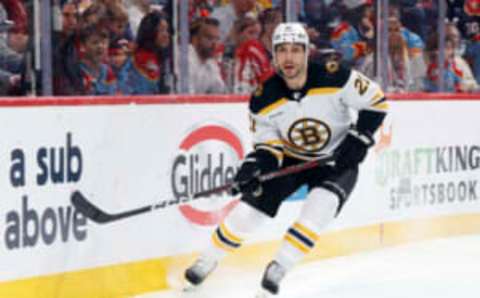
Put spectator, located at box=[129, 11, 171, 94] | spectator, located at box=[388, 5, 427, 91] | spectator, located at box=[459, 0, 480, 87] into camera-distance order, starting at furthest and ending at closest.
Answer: spectator, located at box=[459, 0, 480, 87]
spectator, located at box=[388, 5, 427, 91]
spectator, located at box=[129, 11, 171, 94]

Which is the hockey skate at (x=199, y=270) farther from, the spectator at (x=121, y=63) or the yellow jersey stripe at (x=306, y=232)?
the spectator at (x=121, y=63)

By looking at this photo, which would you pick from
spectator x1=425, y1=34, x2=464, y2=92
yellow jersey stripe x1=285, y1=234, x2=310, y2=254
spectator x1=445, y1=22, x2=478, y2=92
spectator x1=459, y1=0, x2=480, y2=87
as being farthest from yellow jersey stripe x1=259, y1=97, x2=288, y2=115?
spectator x1=459, y1=0, x2=480, y2=87

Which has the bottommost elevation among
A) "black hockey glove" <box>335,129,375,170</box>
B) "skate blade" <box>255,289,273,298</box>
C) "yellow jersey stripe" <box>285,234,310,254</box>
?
"skate blade" <box>255,289,273,298</box>

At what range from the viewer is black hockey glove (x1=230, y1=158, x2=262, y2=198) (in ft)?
17.4

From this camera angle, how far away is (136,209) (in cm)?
550

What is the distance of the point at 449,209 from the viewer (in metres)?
7.86

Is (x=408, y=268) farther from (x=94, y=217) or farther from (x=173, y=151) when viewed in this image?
(x=94, y=217)

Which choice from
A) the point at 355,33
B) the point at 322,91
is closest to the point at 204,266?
the point at 322,91

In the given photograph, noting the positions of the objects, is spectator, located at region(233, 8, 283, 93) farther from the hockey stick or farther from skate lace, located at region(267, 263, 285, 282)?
skate lace, located at region(267, 263, 285, 282)

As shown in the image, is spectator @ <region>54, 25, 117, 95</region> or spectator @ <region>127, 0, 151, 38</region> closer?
spectator @ <region>54, 25, 117, 95</region>

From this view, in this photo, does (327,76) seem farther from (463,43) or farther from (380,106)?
(463,43)

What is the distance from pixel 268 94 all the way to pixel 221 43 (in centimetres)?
114

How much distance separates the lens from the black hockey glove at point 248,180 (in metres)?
5.30

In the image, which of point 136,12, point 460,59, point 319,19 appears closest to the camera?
point 136,12
